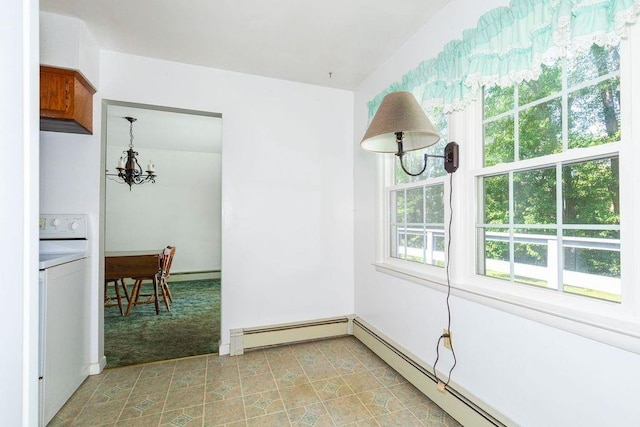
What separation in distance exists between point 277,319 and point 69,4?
9.48 feet

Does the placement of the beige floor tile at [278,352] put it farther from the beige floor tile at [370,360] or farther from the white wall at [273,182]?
the beige floor tile at [370,360]

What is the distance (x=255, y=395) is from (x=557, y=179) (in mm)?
2249

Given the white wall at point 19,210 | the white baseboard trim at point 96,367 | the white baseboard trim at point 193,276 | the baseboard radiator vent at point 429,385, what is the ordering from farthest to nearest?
1. the white baseboard trim at point 193,276
2. the white baseboard trim at point 96,367
3. the baseboard radiator vent at point 429,385
4. the white wall at point 19,210

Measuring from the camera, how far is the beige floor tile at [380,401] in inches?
74.5

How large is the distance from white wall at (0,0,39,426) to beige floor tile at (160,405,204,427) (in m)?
1.28

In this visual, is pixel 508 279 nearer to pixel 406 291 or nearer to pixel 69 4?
pixel 406 291

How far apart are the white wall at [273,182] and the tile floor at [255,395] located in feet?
1.46

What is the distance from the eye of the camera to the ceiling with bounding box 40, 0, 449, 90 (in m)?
1.94

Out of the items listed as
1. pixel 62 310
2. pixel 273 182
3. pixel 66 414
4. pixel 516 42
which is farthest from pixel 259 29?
pixel 66 414

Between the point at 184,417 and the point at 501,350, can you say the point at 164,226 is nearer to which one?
the point at 184,417

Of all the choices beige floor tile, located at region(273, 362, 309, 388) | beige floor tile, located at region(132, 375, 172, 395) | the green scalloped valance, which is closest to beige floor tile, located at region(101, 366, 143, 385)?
beige floor tile, located at region(132, 375, 172, 395)

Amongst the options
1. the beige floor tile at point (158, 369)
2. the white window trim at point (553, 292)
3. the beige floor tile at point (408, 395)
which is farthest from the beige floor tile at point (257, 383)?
the white window trim at point (553, 292)

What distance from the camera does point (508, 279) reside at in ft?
5.28

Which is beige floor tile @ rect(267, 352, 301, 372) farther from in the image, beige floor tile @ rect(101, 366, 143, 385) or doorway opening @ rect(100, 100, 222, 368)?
beige floor tile @ rect(101, 366, 143, 385)
